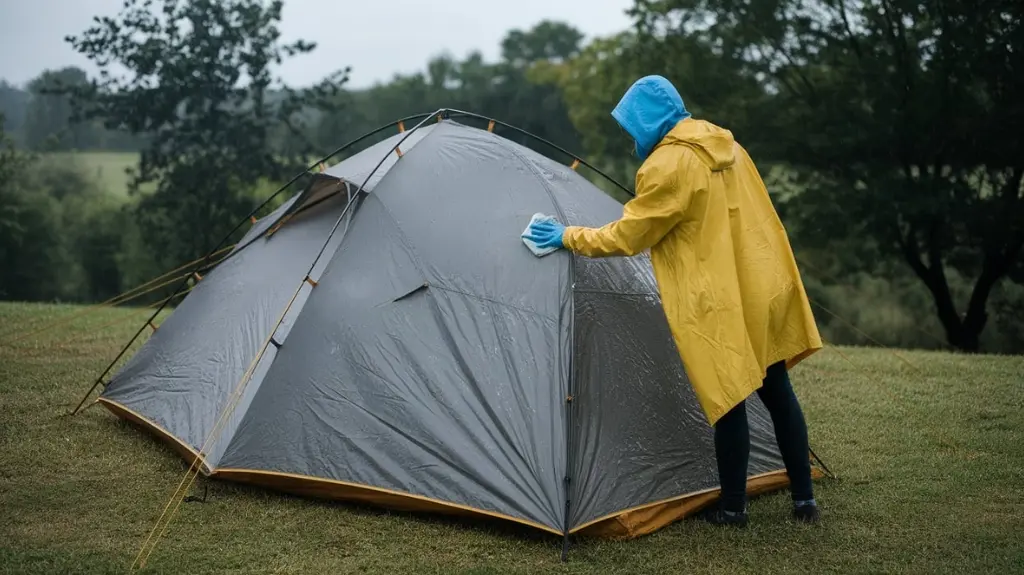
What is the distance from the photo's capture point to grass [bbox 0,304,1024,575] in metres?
4.13

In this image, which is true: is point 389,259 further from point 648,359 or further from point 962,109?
point 962,109

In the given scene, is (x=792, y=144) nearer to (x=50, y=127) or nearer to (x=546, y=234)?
(x=546, y=234)

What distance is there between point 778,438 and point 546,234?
1.43 m

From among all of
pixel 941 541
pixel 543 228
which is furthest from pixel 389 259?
pixel 941 541

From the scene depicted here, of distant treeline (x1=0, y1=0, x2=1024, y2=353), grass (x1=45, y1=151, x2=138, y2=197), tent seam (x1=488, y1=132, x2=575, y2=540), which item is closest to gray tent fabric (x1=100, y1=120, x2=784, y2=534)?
tent seam (x1=488, y1=132, x2=575, y2=540)

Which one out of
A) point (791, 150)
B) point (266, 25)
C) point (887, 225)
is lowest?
point (887, 225)

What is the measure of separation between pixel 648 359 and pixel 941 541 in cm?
152

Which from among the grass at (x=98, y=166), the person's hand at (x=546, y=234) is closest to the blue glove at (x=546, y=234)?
the person's hand at (x=546, y=234)

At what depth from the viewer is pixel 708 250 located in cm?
436

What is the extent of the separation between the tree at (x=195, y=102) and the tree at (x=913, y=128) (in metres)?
10.7

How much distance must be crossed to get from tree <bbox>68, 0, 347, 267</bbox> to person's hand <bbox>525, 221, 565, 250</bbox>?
732 inches

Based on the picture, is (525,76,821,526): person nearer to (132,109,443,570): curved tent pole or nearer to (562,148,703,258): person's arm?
(562,148,703,258): person's arm

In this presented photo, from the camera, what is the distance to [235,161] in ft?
78.8

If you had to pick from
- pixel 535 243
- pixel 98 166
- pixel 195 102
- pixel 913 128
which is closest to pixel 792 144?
pixel 913 128
